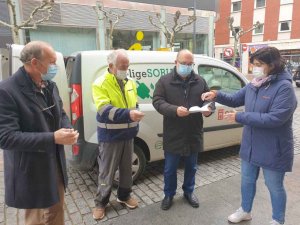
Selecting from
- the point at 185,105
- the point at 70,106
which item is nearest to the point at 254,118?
the point at 185,105

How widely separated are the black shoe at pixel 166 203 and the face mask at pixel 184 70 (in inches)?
59.2

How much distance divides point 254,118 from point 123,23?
49.0ft

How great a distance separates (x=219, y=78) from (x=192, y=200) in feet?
6.90

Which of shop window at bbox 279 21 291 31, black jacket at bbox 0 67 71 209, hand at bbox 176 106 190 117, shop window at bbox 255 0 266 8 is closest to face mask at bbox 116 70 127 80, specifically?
hand at bbox 176 106 190 117

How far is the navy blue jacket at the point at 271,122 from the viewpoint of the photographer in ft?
8.10

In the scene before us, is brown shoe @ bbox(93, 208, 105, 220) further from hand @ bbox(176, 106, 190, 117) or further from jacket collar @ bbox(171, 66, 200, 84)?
jacket collar @ bbox(171, 66, 200, 84)

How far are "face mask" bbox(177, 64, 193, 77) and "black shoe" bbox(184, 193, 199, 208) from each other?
1.52 metres

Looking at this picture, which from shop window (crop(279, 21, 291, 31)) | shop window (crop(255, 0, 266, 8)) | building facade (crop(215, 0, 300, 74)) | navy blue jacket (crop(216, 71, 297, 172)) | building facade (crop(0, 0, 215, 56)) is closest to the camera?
navy blue jacket (crop(216, 71, 297, 172))

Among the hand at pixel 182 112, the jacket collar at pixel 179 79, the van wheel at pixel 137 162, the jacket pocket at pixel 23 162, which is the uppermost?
the jacket collar at pixel 179 79

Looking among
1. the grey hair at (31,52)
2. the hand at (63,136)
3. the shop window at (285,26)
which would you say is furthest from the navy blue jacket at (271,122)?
the shop window at (285,26)

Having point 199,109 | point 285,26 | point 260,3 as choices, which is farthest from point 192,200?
point 260,3

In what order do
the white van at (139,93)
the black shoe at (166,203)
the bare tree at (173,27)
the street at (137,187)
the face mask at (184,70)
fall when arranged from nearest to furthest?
the face mask at (184,70)
the street at (137,187)
the black shoe at (166,203)
the white van at (139,93)
the bare tree at (173,27)

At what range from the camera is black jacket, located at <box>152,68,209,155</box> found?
309 centimetres

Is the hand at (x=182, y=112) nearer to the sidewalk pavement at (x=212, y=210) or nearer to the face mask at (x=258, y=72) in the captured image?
the face mask at (x=258, y=72)
